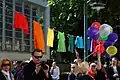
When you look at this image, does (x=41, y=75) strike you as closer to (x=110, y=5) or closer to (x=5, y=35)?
(x=5, y=35)

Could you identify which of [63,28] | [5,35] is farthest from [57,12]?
[5,35]

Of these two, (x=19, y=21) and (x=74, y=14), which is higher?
(x=74, y=14)

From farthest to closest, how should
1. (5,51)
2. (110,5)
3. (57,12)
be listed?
(57,12) < (110,5) < (5,51)

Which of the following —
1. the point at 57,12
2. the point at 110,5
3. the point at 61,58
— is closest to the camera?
the point at 110,5

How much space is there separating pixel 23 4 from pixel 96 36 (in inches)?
361

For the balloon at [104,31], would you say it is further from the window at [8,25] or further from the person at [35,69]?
the person at [35,69]

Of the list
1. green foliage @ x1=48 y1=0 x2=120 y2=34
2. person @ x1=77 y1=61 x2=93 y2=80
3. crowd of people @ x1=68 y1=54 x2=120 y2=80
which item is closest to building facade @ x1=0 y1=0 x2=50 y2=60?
green foliage @ x1=48 y1=0 x2=120 y2=34

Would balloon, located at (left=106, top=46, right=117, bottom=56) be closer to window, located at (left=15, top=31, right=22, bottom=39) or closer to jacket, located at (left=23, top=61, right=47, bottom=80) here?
window, located at (left=15, top=31, right=22, bottom=39)

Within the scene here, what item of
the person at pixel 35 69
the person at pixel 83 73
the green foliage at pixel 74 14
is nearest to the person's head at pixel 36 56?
the person at pixel 35 69

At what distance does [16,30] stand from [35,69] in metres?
16.1

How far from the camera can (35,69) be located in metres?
7.98

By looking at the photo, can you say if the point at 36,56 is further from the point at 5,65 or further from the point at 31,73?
the point at 5,65

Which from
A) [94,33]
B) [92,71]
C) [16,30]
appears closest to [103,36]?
[94,33]

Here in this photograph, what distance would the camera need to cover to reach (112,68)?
15656 mm
